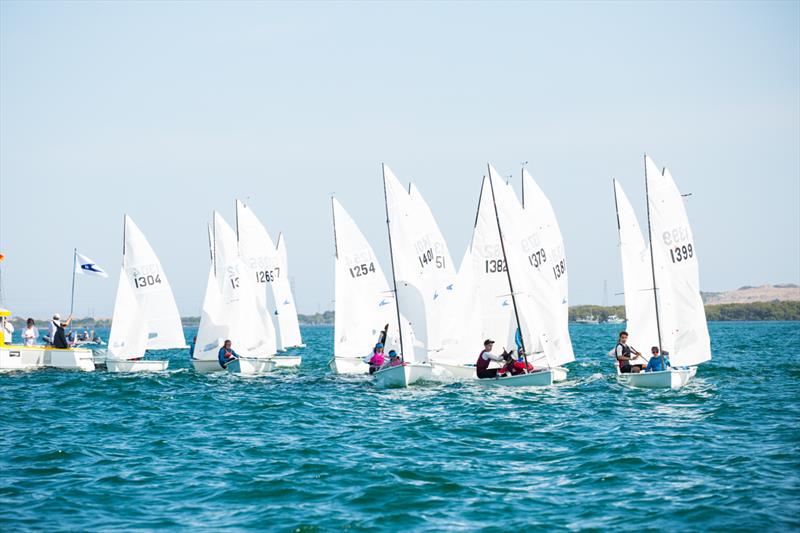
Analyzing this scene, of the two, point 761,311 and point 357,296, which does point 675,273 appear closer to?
point 357,296

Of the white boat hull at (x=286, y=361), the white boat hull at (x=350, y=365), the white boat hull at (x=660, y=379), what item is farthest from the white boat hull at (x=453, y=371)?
the white boat hull at (x=286, y=361)

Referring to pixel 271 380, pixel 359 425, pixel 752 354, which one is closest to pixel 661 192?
pixel 359 425

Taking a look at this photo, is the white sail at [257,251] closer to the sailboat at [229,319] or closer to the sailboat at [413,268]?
the sailboat at [229,319]

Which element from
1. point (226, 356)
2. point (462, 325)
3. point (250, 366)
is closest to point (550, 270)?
point (462, 325)

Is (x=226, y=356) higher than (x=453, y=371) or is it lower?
higher

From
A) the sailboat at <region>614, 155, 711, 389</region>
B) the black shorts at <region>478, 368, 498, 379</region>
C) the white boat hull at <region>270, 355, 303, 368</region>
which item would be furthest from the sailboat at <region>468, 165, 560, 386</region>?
the white boat hull at <region>270, 355, 303, 368</region>

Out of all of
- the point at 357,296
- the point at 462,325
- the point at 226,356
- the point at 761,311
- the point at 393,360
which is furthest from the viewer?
the point at 761,311

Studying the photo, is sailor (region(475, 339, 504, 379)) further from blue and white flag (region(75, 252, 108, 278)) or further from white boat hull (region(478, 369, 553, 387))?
blue and white flag (region(75, 252, 108, 278))

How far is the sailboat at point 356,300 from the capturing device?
3341 cm

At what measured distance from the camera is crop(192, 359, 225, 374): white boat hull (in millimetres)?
34156

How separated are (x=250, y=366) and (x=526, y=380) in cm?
1244

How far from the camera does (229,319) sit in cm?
3462

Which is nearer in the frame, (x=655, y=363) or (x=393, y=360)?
(x=655, y=363)

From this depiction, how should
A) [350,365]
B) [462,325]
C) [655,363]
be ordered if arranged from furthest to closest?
[350,365]
[462,325]
[655,363]
